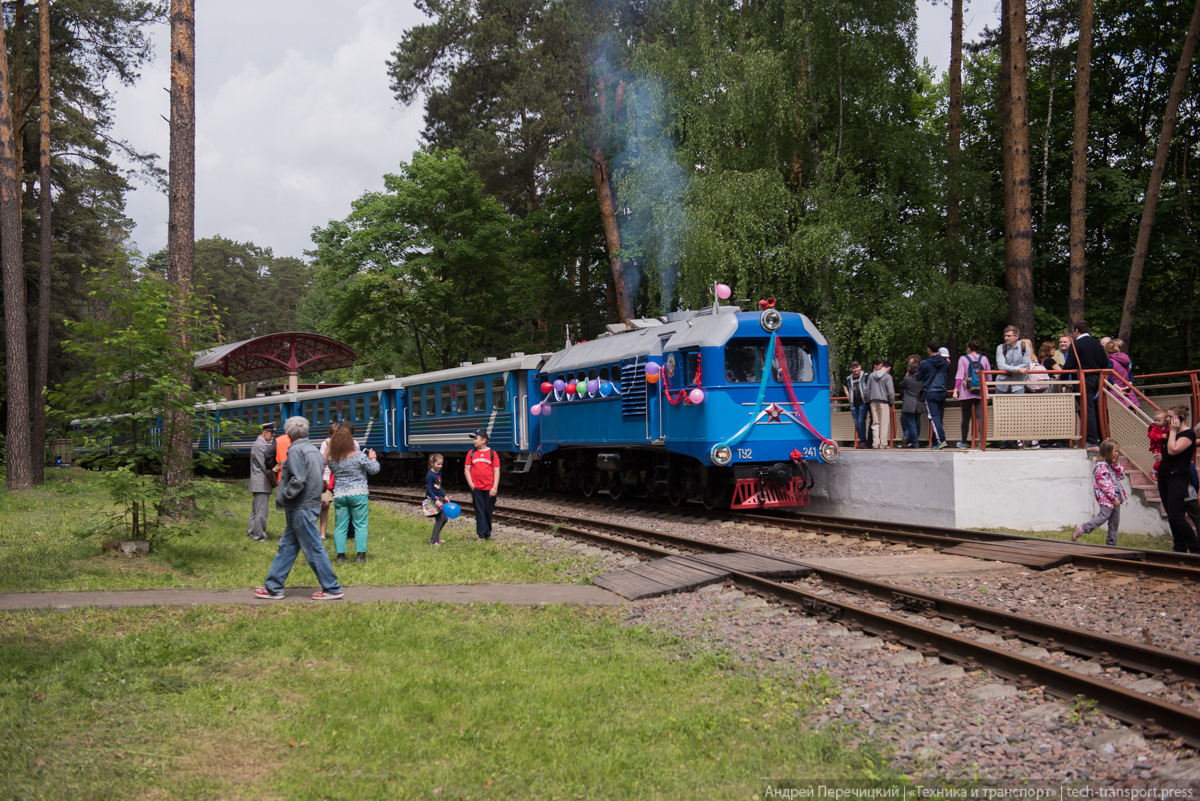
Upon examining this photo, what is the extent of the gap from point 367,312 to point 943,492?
28238mm

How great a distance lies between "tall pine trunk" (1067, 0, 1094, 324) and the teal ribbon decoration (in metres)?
9.02

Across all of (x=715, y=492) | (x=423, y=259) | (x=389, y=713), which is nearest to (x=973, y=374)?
(x=715, y=492)

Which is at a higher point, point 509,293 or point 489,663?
point 509,293

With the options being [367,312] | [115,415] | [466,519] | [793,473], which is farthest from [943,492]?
[367,312]

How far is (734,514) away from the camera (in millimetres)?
15523

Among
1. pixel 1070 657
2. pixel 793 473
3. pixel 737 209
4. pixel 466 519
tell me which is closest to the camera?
pixel 1070 657

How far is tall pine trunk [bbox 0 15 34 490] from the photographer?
20.5 m

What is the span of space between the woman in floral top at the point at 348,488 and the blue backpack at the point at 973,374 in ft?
31.2

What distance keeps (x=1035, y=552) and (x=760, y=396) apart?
17.7ft

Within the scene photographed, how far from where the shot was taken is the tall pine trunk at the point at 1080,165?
64.8 feet

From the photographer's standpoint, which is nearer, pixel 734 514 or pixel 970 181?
pixel 734 514

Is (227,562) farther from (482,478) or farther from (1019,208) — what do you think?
(1019,208)

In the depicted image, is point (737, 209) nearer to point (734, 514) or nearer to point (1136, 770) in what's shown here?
point (734, 514)

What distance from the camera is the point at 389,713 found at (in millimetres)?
5383
